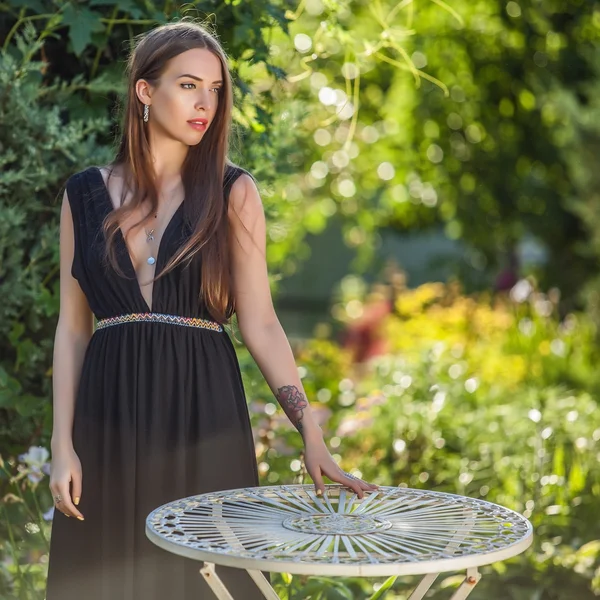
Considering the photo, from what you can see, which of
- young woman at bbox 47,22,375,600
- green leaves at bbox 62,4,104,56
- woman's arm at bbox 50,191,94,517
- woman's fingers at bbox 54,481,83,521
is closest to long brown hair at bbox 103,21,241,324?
young woman at bbox 47,22,375,600

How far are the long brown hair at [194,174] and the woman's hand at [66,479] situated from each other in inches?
16.4

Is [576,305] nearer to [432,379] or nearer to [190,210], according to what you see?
[432,379]

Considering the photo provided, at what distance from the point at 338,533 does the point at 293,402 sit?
480 millimetres

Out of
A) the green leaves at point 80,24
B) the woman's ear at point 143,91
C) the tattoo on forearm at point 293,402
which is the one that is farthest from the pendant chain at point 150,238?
the green leaves at point 80,24

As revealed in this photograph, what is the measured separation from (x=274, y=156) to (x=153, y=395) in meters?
1.30

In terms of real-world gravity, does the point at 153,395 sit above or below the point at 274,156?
below

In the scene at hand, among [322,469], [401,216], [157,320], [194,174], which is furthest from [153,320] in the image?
[401,216]

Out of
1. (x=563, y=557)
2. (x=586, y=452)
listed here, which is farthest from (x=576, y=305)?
(x=563, y=557)

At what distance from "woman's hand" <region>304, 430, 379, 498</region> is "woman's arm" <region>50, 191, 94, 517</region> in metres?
0.51

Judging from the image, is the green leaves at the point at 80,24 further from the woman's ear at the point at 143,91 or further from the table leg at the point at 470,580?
the table leg at the point at 470,580

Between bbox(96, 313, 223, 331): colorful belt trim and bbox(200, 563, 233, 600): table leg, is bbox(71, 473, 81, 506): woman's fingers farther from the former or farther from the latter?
bbox(200, 563, 233, 600): table leg

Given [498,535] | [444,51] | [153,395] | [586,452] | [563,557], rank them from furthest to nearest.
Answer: [444,51] → [586,452] → [563,557] → [153,395] → [498,535]

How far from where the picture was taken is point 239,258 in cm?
236

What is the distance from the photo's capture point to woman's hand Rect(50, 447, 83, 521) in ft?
7.38
